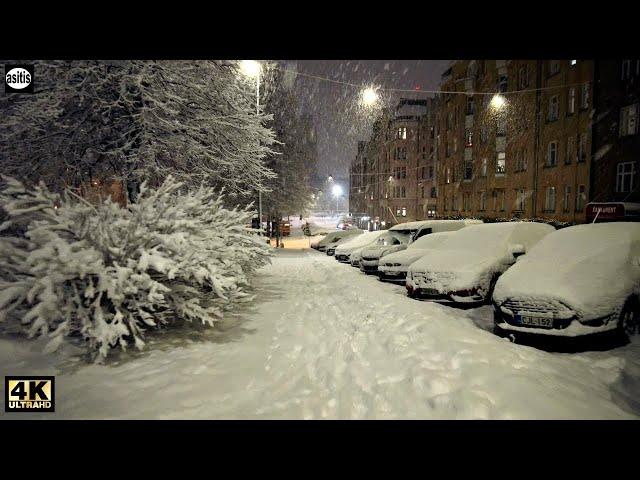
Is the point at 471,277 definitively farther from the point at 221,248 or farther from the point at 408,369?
the point at 221,248

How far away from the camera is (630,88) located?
63.0ft

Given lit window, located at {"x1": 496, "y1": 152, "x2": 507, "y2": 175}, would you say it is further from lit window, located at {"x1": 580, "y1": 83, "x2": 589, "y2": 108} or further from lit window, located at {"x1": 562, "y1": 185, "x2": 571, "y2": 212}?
lit window, located at {"x1": 580, "y1": 83, "x2": 589, "y2": 108}

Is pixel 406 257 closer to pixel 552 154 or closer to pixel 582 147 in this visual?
pixel 582 147

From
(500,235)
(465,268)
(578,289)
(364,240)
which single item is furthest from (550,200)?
(578,289)

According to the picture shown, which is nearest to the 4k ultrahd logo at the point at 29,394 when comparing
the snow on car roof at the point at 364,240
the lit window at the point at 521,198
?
the snow on car roof at the point at 364,240

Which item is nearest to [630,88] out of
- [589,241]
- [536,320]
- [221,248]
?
[589,241]

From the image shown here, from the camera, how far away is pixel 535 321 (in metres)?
5.14

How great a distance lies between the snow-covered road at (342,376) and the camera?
3.49 m

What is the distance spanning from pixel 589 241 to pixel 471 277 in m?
1.99

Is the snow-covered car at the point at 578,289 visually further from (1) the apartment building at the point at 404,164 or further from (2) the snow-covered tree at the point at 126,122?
(1) the apartment building at the point at 404,164

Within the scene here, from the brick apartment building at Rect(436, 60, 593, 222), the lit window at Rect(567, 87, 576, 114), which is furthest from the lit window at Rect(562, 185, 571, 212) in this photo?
the lit window at Rect(567, 87, 576, 114)

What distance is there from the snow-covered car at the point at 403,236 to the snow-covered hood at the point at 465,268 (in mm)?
4494

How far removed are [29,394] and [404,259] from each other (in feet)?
30.0

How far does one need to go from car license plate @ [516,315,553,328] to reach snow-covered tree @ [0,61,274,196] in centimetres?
633
